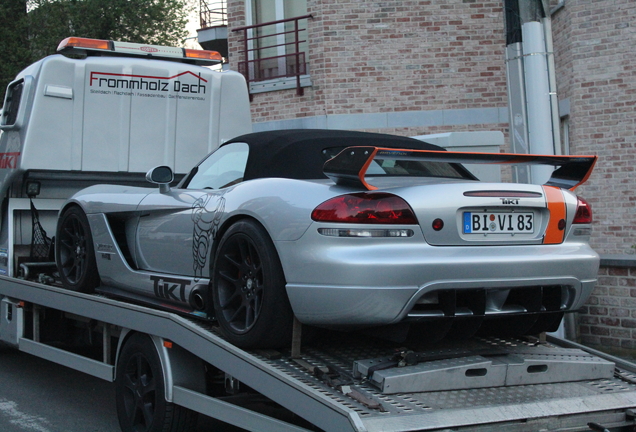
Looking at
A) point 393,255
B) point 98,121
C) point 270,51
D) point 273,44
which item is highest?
point 273,44

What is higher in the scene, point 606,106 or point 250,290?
point 606,106

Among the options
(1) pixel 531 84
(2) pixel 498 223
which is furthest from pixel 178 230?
(1) pixel 531 84

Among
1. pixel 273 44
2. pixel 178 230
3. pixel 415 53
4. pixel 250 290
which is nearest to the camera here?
pixel 250 290

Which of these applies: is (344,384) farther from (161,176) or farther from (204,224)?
(161,176)

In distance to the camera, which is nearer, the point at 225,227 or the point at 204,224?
the point at 225,227

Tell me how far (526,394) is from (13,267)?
501cm

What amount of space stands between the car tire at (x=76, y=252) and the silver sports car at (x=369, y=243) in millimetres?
1241

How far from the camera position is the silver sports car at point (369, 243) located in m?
3.79

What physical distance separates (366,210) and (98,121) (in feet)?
14.2

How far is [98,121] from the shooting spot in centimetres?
739

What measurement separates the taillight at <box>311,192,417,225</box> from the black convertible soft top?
75 cm

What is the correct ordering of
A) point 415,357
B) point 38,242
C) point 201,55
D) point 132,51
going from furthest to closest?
point 201,55, point 132,51, point 38,242, point 415,357

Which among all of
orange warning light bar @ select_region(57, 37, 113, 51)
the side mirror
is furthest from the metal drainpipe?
orange warning light bar @ select_region(57, 37, 113, 51)

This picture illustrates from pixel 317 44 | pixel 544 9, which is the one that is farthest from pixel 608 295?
pixel 317 44
